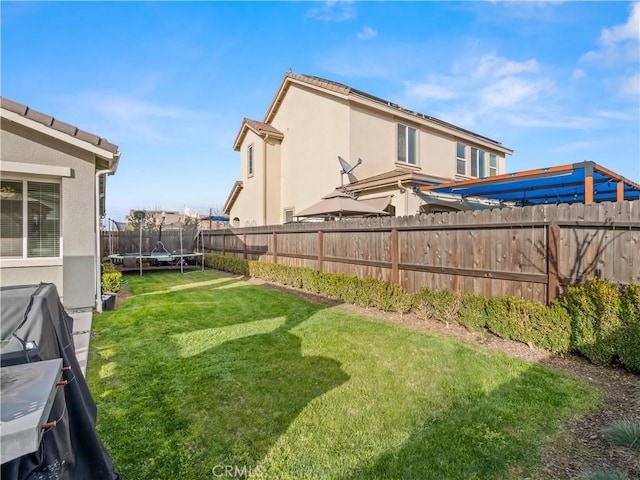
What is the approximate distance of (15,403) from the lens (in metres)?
1.20

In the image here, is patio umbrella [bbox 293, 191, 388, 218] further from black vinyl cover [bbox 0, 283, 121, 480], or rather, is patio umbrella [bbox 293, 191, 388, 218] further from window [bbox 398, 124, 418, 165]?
black vinyl cover [bbox 0, 283, 121, 480]

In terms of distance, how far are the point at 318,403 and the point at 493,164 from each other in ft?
63.8

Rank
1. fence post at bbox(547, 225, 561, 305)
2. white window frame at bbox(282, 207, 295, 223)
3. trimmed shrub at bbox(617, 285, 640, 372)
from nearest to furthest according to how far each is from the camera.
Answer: trimmed shrub at bbox(617, 285, 640, 372)
fence post at bbox(547, 225, 561, 305)
white window frame at bbox(282, 207, 295, 223)

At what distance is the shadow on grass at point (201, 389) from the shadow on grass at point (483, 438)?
1.15m

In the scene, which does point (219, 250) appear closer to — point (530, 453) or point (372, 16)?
point (372, 16)

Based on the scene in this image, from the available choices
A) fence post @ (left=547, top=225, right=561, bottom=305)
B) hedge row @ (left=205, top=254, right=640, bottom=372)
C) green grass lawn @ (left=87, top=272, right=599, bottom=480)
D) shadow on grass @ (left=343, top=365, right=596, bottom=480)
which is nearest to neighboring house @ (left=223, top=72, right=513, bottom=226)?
hedge row @ (left=205, top=254, right=640, bottom=372)

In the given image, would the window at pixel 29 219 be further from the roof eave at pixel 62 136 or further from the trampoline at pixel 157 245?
the trampoline at pixel 157 245

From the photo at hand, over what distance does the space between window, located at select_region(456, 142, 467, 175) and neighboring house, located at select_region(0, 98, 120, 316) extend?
15.3 metres

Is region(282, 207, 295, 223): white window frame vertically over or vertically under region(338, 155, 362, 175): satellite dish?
under

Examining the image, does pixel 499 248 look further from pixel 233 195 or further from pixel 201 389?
pixel 233 195

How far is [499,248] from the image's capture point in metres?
5.98

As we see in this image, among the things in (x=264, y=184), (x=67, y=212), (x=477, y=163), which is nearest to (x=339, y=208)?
(x=67, y=212)

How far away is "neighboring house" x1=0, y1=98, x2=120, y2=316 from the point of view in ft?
22.3

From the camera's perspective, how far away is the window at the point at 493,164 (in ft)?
62.3
